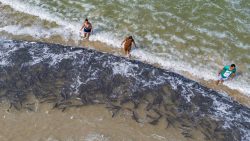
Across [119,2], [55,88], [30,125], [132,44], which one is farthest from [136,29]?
[30,125]

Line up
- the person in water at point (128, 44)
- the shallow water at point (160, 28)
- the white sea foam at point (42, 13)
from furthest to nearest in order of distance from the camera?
the white sea foam at point (42, 13) < the shallow water at point (160, 28) < the person in water at point (128, 44)

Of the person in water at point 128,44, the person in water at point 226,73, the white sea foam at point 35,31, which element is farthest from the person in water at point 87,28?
the person in water at point 226,73

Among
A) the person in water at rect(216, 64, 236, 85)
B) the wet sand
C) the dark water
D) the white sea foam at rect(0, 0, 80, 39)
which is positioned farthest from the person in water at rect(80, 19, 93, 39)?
the person in water at rect(216, 64, 236, 85)

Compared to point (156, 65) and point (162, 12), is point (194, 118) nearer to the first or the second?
point (156, 65)

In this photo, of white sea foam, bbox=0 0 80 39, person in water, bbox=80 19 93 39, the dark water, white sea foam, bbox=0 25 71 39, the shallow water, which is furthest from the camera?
white sea foam, bbox=0 0 80 39

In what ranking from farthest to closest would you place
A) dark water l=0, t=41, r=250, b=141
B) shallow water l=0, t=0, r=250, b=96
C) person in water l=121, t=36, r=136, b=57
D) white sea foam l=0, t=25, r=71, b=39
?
white sea foam l=0, t=25, r=71, b=39 < shallow water l=0, t=0, r=250, b=96 < person in water l=121, t=36, r=136, b=57 < dark water l=0, t=41, r=250, b=141

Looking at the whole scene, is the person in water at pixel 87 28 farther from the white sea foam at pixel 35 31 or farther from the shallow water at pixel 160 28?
the white sea foam at pixel 35 31

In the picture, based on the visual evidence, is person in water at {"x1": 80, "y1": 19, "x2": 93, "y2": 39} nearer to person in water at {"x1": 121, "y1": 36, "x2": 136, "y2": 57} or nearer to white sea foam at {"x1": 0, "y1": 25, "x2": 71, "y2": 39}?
white sea foam at {"x1": 0, "y1": 25, "x2": 71, "y2": 39}
